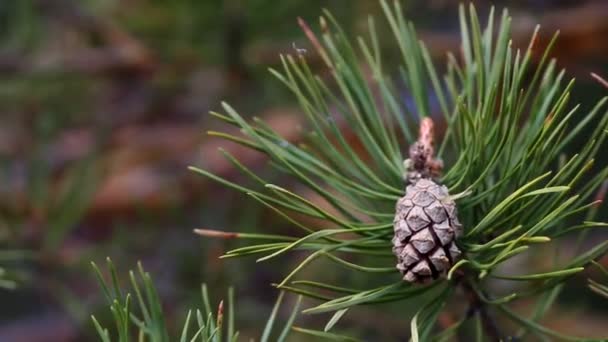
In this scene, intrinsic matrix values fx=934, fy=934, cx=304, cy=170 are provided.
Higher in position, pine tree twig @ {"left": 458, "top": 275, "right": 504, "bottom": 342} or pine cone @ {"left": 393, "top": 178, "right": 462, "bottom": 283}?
pine cone @ {"left": 393, "top": 178, "right": 462, "bottom": 283}

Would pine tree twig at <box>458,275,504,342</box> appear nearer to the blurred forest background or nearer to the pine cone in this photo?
the pine cone

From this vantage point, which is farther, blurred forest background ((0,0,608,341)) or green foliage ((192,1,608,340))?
blurred forest background ((0,0,608,341))

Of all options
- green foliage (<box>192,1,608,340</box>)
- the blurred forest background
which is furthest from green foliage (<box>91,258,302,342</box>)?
the blurred forest background

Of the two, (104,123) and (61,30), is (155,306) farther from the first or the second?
(61,30)

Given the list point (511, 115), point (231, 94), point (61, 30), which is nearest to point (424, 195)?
point (511, 115)

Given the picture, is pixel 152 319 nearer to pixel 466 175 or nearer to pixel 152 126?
pixel 466 175

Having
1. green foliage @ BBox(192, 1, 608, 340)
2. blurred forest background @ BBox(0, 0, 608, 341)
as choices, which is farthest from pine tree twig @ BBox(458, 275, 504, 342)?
blurred forest background @ BBox(0, 0, 608, 341)

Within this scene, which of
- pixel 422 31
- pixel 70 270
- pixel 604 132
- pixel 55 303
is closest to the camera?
pixel 604 132
